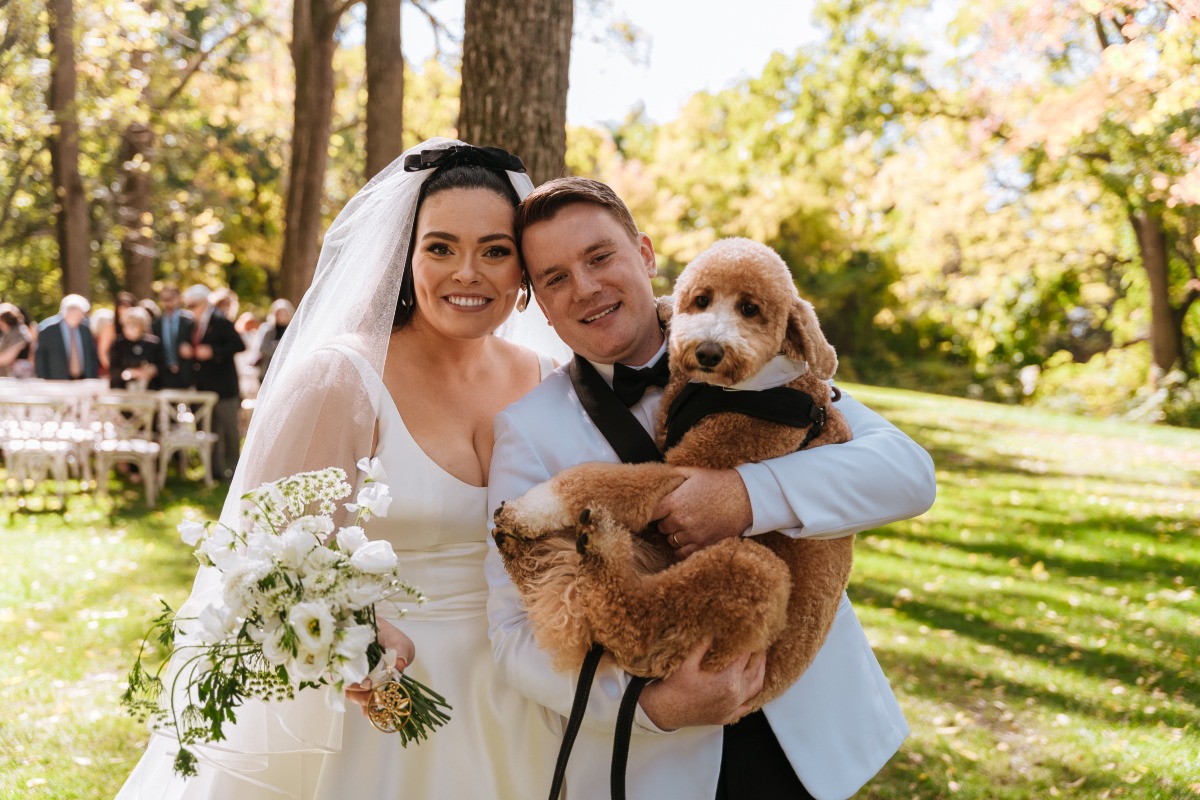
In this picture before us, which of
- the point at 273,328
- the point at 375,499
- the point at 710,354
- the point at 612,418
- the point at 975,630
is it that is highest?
the point at 710,354

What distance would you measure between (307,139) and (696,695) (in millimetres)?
12571

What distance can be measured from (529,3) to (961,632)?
5.68 m

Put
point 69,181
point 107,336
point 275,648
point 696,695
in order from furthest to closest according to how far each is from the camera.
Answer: point 69,181 → point 107,336 → point 696,695 → point 275,648

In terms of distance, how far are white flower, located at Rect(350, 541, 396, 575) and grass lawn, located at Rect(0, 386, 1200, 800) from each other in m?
3.56

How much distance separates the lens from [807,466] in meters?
2.22

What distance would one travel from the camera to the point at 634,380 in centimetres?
249

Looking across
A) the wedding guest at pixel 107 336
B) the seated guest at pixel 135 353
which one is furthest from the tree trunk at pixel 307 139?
the wedding guest at pixel 107 336

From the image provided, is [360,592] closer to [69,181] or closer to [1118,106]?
[1118,106]

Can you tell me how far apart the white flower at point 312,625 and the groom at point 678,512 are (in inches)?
21.8

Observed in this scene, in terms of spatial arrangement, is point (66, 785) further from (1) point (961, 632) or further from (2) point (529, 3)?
(1) point (961, 632)

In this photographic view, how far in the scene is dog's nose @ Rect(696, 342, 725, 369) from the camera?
2086 mm

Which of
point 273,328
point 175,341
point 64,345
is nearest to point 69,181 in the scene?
point 64,345

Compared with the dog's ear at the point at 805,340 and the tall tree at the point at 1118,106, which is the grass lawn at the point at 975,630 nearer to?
the dog's ear at the point at 805,340

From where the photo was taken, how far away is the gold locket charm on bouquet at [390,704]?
2.11 m
